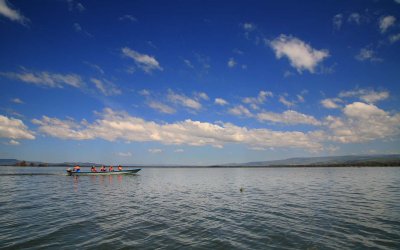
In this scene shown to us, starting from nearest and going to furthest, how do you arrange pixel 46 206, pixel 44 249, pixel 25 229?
pixel 44 249, pixel 25 229, pixel 46 206

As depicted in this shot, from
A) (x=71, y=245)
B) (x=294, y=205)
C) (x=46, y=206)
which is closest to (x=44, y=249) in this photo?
(x=71, y=245)

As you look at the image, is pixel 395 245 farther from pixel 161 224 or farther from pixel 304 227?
pixel 161 224

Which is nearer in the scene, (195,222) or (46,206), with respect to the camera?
(195,222)

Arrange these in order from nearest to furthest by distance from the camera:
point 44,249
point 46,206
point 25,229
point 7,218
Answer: point 44,249 → point 25,229 → point 7,218 → point 46,206

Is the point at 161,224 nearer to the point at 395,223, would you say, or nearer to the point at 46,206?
the point at 46,206

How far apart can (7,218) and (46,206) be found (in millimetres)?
5685

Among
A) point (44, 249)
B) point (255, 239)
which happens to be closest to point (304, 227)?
point (255, 239)

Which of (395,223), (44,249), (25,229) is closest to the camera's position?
(44,249)

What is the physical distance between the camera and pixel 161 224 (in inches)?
704

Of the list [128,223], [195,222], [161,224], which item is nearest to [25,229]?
[128,223]

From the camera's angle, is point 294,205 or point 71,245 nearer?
point 71,245

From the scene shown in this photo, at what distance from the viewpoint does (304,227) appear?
1661cm

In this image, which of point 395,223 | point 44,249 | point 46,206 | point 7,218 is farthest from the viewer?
point 46,206

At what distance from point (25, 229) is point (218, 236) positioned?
11.9 meters
